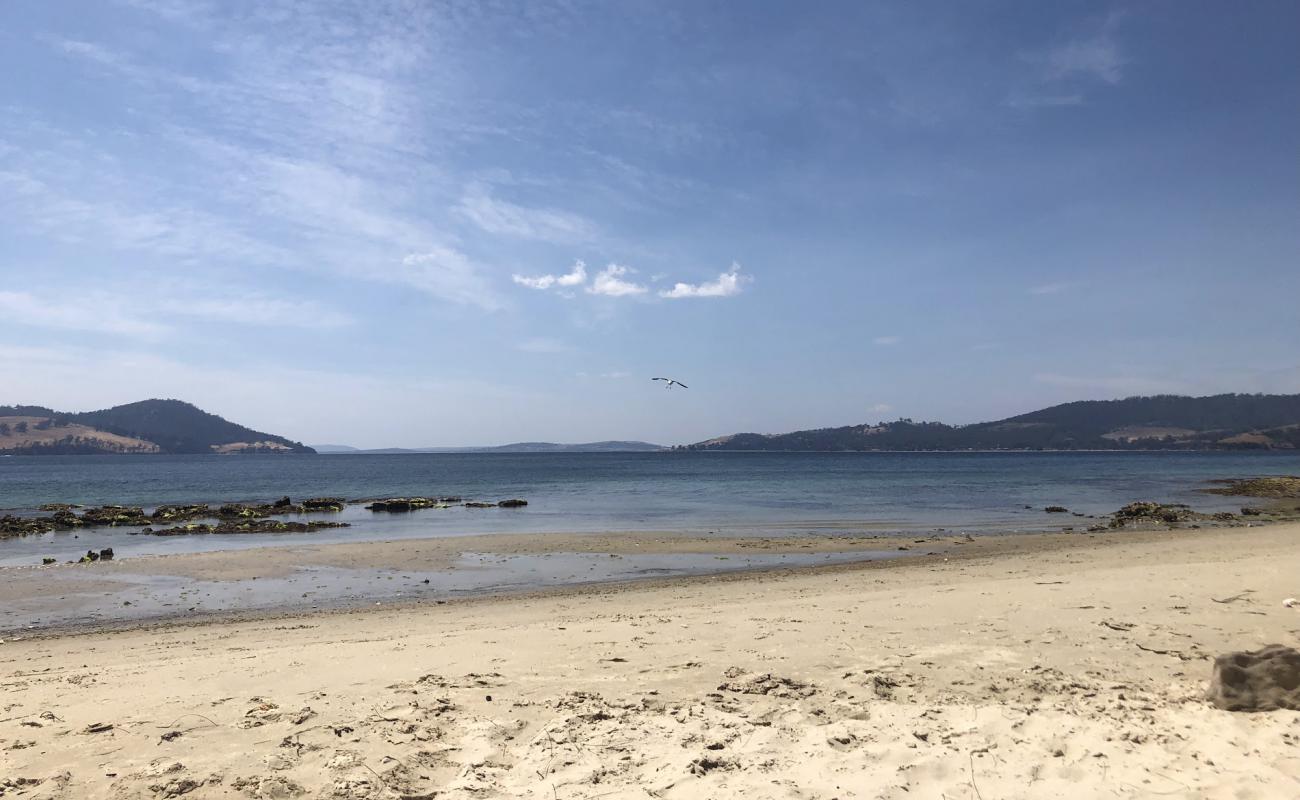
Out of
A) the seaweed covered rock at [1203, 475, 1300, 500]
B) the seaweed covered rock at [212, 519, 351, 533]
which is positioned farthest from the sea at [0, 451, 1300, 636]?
the seaweed covered rock at [1203, 475, 1300, 500]

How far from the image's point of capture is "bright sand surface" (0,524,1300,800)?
5.39m

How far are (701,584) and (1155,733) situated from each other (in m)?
11.8

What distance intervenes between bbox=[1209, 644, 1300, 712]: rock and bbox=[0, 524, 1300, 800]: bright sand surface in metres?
0.20

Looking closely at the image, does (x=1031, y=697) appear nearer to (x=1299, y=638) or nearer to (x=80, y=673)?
(x=1299, y=638)

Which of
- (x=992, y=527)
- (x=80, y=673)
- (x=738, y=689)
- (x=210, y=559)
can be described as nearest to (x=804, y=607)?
(x=738, y=689)

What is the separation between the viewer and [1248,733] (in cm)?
586

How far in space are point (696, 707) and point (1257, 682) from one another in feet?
16.9

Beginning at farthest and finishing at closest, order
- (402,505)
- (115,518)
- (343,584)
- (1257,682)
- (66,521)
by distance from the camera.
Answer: (402,505), (115,518), (66,521), (343,584), (1257,682)

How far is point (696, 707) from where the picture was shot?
6836mm

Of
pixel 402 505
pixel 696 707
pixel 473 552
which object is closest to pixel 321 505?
pixel 402 505

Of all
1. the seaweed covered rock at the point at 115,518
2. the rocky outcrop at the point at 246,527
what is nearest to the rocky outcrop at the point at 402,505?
the rocky outcrop at the point at 246,527

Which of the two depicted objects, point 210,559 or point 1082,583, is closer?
point 1082,583

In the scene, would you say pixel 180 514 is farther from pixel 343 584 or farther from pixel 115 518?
pixel 343 584

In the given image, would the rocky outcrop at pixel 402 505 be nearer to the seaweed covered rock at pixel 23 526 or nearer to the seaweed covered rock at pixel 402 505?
the seaweed covered rock at pixel 402 505
